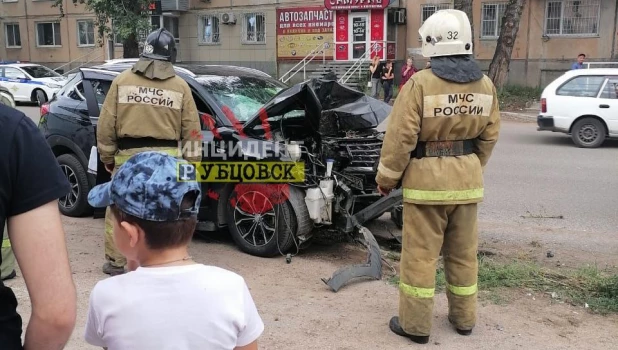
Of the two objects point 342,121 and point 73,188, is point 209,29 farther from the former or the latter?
point 342,121

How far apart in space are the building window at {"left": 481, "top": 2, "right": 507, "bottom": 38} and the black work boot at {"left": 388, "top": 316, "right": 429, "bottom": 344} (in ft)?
76.5

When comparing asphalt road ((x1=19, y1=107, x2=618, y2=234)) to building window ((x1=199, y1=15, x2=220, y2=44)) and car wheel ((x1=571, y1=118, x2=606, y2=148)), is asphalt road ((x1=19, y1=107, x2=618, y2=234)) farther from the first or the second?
building window ((x1=199, y1=15, x2=220, y2=44))

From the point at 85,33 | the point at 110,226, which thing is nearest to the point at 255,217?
the point at 110,226

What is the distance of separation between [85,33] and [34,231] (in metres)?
36.3

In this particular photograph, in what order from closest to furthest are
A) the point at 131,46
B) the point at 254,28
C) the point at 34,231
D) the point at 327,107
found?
the point at 34,231 < the point at 327,107 < the point at 131,46 < the point at 254,28


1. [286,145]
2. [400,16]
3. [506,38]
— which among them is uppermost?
[400,16]

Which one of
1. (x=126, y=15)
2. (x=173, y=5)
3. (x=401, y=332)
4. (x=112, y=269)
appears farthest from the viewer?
(x=173, y=5)

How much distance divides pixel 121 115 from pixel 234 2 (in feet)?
89.5

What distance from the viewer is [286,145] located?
532cm

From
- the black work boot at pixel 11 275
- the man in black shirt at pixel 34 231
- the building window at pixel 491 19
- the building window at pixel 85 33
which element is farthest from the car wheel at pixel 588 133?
the building window at pixel 85 33

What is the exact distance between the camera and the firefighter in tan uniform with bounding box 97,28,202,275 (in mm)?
4613

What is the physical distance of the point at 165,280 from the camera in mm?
1741

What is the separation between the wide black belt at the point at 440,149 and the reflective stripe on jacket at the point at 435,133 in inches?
1.1

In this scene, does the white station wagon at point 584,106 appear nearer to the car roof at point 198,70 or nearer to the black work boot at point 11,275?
the car roof at point 198,70
